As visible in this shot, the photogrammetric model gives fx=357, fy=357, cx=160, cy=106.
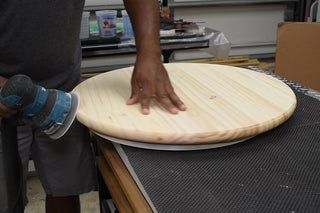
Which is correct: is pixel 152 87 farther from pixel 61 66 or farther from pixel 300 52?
pixel 300 52

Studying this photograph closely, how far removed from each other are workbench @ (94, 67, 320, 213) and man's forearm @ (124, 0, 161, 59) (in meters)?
0.25

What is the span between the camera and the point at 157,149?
62 cm

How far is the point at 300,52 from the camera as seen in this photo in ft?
4.79

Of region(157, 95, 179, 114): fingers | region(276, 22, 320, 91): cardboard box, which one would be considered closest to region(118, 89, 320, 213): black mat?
region(157, 95, 179, 114): fingers

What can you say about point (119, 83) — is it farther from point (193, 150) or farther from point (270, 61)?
point (270, 61)

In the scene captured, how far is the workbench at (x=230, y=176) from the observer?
464 mm

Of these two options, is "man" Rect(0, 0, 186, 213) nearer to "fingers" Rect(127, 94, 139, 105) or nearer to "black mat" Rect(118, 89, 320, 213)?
"fingers" Rect(127, 94, 139, 105)

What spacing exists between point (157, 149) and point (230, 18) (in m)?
2.81

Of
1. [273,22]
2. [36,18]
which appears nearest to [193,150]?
[36,18]

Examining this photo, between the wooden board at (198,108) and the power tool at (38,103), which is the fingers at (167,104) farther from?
the power tool at (38,103)

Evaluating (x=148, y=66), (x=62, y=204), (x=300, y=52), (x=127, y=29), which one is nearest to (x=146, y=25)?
(x=148, y=66)

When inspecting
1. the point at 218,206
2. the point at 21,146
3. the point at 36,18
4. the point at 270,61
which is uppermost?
the point at 36,18

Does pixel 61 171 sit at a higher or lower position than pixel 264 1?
lower

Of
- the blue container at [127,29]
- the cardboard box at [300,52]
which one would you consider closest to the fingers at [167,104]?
the cardboard box at [300,52]
